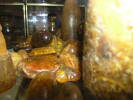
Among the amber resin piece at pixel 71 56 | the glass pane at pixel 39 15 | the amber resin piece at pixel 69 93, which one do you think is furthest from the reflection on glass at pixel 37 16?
the amber resin piece at pixel 69 93

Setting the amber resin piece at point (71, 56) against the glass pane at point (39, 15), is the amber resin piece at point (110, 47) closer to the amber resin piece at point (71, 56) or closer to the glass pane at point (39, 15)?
the amber resin piece at point (71, 56)

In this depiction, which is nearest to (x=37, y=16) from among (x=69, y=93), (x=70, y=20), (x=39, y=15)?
(x=39, y=15)

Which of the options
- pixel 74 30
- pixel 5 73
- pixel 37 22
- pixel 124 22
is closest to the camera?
pixel 124 22

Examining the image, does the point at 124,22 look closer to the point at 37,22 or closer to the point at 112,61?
the point at 112,61

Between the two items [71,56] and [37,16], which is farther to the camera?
[37,16]

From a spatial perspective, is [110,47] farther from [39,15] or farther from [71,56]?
[39,15]

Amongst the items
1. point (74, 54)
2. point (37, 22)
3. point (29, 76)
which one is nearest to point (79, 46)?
point (74, 54)

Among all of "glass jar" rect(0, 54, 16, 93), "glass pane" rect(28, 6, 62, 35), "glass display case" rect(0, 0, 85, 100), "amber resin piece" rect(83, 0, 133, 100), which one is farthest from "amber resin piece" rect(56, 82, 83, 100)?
"glass pane" rect(28, 6, 62, 35)
